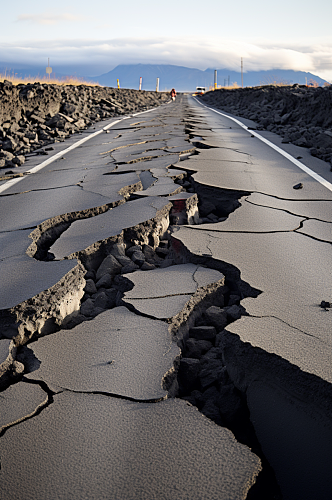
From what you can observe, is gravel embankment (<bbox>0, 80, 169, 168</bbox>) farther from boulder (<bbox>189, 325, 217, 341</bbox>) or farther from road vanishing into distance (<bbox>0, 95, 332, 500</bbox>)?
boulder (<bbox>189, 325, 217, 341</bbox>)

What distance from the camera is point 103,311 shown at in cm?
231

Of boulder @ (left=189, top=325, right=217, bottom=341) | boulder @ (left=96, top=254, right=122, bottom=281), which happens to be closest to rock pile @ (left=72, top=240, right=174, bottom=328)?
boulder @ (left=96, top=254, right=122, bottom=281)

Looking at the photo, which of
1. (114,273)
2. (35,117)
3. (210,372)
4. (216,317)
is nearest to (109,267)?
(114,273)

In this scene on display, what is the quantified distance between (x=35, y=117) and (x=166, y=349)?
9.46 m

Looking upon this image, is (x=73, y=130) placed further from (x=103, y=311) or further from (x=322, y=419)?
(x=322, y=419)

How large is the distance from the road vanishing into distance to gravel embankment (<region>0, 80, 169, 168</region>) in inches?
162

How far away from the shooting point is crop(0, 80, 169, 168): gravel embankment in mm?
7977

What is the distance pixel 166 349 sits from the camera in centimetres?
188

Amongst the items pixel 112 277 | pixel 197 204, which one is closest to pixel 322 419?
pixel 112 277

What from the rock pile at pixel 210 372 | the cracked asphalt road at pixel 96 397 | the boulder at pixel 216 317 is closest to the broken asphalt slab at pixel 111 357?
the cracked asphalt road at pixel 96 397

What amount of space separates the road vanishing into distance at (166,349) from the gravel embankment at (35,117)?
412 centimetres

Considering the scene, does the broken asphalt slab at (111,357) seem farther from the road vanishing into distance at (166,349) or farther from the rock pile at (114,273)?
the rock pile at (114,273)

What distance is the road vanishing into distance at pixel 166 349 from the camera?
1329mm

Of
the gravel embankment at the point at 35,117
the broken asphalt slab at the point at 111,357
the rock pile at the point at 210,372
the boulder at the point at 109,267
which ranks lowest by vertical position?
the rock pile at the point at 210,372
